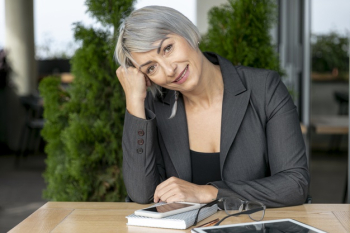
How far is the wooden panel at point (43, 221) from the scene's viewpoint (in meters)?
1.43

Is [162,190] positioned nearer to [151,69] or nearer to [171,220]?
[171,220]

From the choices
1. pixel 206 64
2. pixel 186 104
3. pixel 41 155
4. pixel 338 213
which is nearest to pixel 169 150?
pixel 186 104

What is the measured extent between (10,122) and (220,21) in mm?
7046

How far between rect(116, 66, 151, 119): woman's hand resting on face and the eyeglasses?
630 millimetres

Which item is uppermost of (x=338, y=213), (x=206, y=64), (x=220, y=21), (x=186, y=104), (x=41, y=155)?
(x=220, y=21)

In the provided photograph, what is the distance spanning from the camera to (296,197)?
1.72 metres

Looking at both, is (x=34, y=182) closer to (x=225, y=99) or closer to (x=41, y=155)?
(x=41, y=155)

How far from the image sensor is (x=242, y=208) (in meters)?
1.51

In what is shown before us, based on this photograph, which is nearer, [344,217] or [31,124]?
[344,217]

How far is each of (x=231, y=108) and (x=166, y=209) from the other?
66cm

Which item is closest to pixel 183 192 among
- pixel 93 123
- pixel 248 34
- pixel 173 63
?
pixel 173 63

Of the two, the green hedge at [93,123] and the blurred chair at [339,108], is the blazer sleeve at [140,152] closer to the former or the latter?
the green hedge at [93,123]

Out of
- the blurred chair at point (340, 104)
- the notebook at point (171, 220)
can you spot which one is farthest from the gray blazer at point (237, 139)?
the blurred chair at point (340, 104)

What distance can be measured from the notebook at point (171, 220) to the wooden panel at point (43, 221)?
0.74 feet
